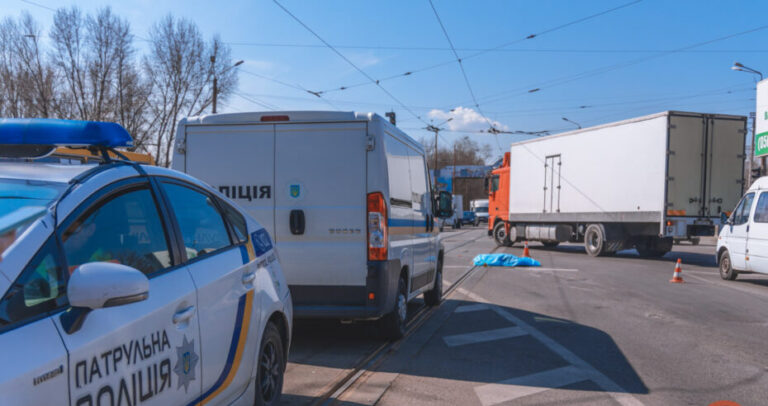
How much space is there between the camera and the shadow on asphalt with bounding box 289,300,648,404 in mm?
5617

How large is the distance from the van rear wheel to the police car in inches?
109

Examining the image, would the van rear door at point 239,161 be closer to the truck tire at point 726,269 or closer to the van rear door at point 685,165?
the truck tire at point 726,269

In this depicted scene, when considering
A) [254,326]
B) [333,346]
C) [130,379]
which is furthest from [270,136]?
[130,379]

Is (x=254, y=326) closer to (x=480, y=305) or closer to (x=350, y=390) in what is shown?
(x=350, y=390)

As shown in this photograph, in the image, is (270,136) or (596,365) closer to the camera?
(596,365)

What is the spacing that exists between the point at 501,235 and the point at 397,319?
21.5 meters

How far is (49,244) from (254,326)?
161 cm

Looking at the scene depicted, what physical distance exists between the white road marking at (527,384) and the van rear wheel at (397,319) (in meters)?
1.70

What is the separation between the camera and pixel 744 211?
539 inches

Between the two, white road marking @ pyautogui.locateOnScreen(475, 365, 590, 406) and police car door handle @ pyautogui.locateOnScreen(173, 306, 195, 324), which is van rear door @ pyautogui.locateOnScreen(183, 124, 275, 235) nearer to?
white road marking @ pyautogui.locateOnScreen(475, 365, 590, 406)

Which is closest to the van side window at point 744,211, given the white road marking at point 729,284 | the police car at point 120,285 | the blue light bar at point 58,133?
the white road marking at point 729,284

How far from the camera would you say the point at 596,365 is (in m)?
6.03

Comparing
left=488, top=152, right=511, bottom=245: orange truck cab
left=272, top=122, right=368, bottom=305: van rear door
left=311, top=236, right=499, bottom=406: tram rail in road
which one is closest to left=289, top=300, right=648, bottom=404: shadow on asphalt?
left=311, top=236, right=499, bottom=406: tram rail in road

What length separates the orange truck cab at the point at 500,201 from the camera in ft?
88.0
